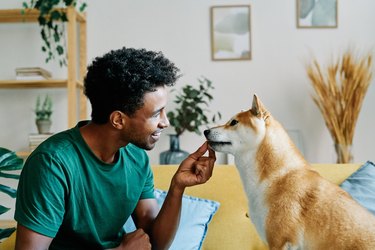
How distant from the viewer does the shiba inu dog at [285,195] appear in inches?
42.9

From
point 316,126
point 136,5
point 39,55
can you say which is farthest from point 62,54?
point 316,126

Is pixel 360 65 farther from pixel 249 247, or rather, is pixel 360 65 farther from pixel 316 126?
pixel 249 247

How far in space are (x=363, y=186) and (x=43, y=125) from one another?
6.38 ft

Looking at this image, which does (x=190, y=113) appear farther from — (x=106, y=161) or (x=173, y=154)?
(x=106, y=161)

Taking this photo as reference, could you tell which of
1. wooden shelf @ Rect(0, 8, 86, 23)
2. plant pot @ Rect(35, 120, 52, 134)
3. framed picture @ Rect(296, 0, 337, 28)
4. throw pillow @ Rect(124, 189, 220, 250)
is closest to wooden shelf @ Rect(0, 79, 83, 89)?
plant pot @ Rect(35, 120, 52, 134)

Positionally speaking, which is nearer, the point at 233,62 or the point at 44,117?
the point at 44,117

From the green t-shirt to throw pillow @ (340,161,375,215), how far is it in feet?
3.20

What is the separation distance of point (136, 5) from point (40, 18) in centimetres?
64

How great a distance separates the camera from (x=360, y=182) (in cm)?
222

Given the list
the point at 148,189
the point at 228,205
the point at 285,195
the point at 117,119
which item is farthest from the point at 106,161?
the point at 228,205

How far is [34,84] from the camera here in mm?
3191

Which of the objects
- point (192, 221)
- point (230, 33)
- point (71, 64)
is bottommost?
point (192, 221)

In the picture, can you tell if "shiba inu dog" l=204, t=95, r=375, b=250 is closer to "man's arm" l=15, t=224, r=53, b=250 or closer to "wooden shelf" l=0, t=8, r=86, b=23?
"man's arm" l=15, t=224, r=53, b=250

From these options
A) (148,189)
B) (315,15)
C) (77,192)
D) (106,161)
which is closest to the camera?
(77,192)
